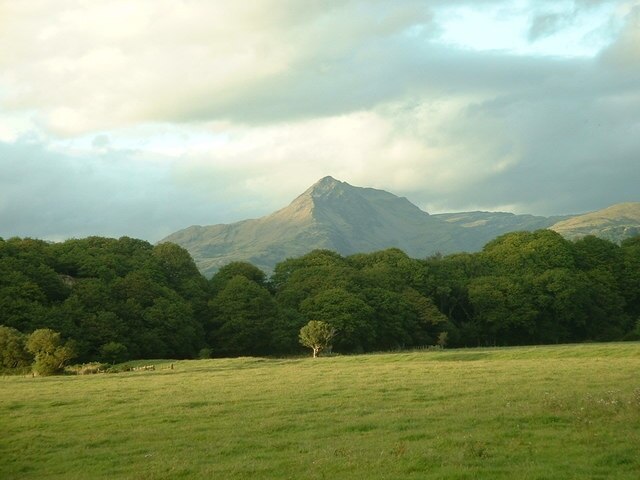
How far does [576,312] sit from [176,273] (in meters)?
60.7

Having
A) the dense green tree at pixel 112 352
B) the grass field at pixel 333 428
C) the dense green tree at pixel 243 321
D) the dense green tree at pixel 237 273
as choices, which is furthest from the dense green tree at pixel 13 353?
the dense green tree at pixel 237 273

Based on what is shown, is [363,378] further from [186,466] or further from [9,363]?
[9,363]

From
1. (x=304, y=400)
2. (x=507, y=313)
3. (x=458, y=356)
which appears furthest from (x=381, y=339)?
(x=304, y=400)

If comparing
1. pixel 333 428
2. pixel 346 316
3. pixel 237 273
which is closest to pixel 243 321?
pixel 346 316

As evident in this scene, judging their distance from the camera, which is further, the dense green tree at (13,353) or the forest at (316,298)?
the forest at (316,298)

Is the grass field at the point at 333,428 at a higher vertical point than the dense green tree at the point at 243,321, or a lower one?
lower

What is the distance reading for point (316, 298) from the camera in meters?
100

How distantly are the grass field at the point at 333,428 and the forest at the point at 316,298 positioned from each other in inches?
1627

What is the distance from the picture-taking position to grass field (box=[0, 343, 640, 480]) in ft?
57.8

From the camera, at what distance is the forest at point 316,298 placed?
8338 cm

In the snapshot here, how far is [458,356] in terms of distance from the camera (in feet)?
206

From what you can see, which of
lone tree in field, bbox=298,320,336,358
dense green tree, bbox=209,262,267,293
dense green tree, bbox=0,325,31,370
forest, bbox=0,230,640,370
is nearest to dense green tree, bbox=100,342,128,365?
forest, bbox=0,230,640,370

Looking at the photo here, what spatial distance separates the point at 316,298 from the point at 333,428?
7683 cm

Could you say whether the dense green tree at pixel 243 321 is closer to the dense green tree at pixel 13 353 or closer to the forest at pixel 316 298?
the forest at pixel 316 298
